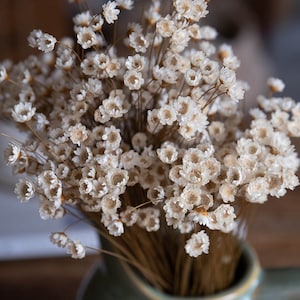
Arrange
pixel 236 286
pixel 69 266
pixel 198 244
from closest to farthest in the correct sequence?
pixel 198 244
pixel 236 286
pixel 69 266

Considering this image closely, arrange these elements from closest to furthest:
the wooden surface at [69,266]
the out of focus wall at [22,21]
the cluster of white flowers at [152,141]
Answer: the cluster of white flowers at [152,141], the wooden surface at [69,266], the out of focus wall at [22,21]

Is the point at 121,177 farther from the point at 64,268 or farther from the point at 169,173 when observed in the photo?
the point at 64,268

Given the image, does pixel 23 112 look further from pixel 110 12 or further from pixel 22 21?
pixel 22 21

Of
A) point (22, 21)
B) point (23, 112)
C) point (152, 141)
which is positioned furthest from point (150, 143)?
point (22, 21)

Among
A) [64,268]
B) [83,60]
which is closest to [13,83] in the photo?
[83,60]

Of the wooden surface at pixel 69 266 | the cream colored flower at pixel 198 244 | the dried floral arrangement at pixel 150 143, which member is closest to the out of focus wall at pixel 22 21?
the wooden surface at pixel 69 266

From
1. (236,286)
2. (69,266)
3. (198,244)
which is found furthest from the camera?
(69,266)

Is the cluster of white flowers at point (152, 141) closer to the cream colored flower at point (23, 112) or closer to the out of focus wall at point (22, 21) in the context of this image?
the cream colored flower at point (23, 112)
